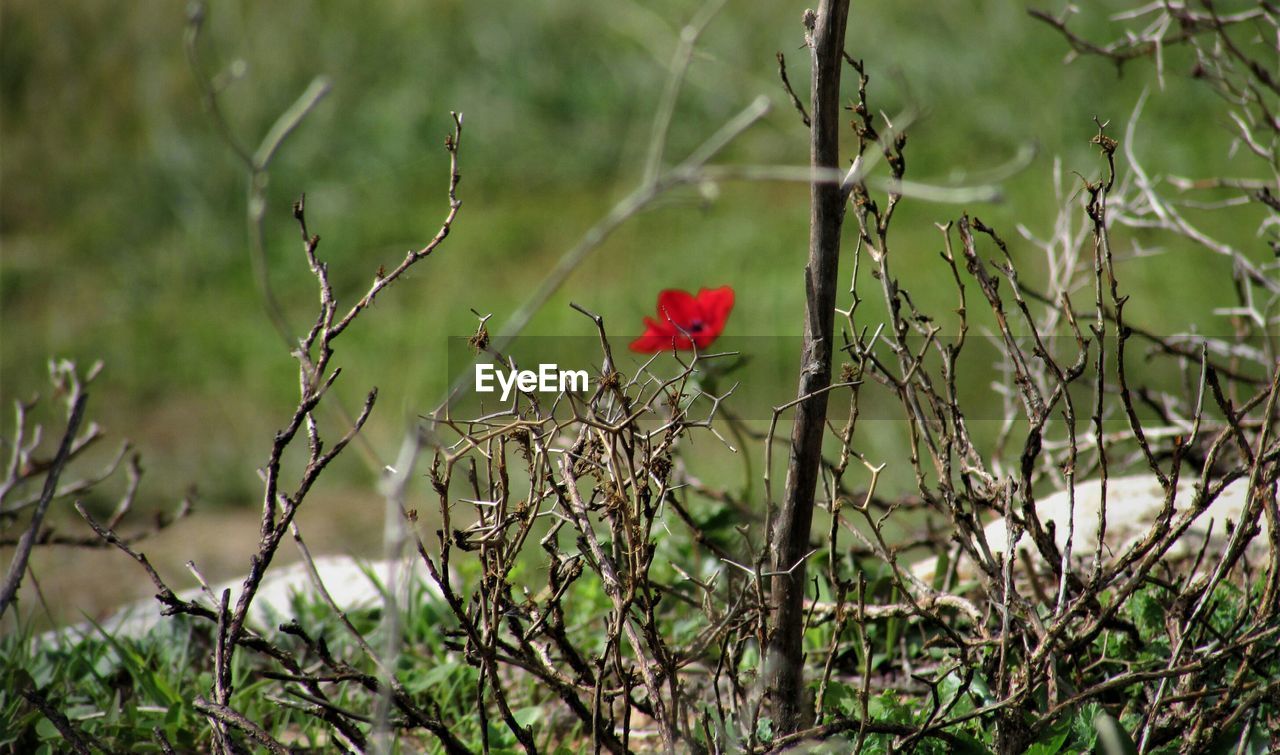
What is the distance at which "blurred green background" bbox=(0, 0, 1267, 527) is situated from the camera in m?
4.37

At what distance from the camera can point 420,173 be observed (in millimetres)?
5676

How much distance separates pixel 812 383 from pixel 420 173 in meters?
4.61

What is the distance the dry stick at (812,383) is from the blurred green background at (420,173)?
2637mm

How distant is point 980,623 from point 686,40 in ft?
2.48

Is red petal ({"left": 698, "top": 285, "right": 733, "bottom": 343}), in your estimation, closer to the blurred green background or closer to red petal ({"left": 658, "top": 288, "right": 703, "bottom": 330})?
red petal ({"left": 658, "top": 288, "right": 703, "bottom": 330})

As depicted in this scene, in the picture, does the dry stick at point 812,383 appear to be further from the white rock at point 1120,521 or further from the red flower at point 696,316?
the white rock at point 1120,521

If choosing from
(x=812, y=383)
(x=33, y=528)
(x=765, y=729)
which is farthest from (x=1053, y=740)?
(x=33, y=528)

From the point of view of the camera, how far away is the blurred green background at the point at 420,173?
172 inches

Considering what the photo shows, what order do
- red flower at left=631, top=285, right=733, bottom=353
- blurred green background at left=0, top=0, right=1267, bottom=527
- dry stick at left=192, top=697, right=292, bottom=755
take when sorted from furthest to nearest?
blurred green background at left=0, top=0, right=1267, bottom=527
red flower at left=631, top=285, right=733, bottom=353
dry stick at left=192, top=697, right=292, bottom=755

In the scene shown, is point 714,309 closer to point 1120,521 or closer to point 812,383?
point 812,383

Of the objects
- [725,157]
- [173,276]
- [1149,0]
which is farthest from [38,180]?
[1149,0]

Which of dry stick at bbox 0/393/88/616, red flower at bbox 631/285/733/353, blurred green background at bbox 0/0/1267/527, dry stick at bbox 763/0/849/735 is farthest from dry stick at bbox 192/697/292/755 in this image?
blurred green background at bbox 0/0/1267/527

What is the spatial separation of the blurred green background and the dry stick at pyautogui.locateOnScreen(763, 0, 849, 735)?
2637 mm

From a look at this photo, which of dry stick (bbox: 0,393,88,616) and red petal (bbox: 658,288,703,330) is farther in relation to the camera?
red petal (bbox: 658,288,703,330)
